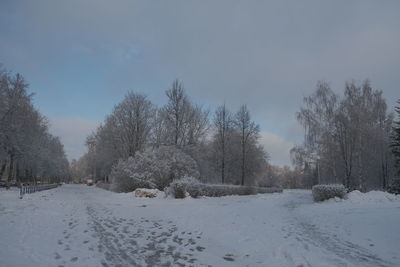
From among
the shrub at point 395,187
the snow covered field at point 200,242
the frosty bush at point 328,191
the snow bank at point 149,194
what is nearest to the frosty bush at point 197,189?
the snow bank at point 149,194

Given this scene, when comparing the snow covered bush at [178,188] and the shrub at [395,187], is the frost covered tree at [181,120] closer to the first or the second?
the snow covered bush at [178,188]

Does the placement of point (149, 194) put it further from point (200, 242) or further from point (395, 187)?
point (395, 187)

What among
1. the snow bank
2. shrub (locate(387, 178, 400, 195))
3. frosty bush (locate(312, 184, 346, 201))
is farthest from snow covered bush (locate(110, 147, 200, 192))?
shrub (locate(387, 178, 400, 195))

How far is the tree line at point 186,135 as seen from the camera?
3991 cm

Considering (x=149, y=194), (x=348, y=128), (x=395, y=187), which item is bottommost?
(x=149, y=194)

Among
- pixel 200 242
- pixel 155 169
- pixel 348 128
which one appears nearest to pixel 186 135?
pixel 155 169

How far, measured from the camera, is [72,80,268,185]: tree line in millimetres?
39906

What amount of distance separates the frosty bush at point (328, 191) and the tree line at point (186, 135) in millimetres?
18251

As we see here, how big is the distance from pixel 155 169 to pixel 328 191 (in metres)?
15.7

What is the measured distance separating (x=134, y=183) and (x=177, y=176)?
14.7 feet

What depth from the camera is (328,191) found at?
2094 cm

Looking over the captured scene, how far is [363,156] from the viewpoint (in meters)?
40.8

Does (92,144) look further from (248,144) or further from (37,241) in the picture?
(37,241)

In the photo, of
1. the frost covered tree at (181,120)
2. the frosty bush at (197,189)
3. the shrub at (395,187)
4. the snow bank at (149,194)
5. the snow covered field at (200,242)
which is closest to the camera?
the snow covered field at (200,242)
